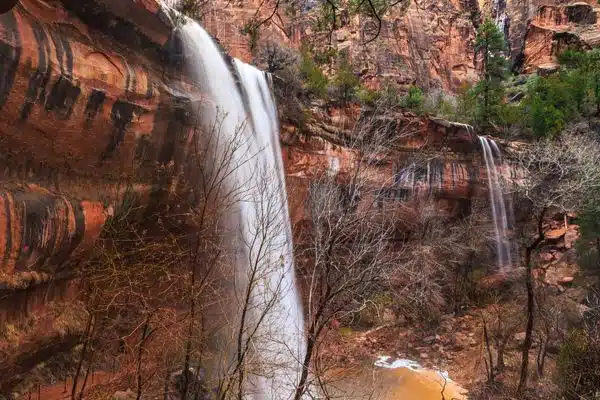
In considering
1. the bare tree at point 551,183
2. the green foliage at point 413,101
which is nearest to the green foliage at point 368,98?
the green foliage at point 413,101

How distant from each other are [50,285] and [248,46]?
24.6 meters

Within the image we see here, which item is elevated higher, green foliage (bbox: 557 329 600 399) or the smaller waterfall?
the smaller waterfall

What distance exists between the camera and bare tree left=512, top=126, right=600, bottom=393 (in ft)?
30.4

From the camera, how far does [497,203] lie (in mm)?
22875

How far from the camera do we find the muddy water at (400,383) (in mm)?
12165

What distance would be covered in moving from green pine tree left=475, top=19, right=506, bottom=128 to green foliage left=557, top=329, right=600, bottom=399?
64.4 ft

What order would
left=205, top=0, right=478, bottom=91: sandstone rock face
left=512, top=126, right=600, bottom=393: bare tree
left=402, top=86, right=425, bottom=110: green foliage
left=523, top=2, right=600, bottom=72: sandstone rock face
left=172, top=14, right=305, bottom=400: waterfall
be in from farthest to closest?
1. left=523, top=2, right=600, bottom=72: sandstone rock face
2. left=205, top=0, right=478, bottom=91: sandstone rock face
3. left=402, top=86, right=425, bottom=110: green foliage
4. left=172, top=14, right=305, bottom=400: waterfall
5. left=512, top=126, right=600, bottom=393: bare tree

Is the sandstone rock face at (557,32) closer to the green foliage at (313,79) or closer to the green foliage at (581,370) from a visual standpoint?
→ the green foliage at (313,79)

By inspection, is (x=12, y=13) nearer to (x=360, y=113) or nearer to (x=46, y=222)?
(x=46, y=222)

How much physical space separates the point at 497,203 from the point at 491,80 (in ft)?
34.3

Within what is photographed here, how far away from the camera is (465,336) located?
1683 cm

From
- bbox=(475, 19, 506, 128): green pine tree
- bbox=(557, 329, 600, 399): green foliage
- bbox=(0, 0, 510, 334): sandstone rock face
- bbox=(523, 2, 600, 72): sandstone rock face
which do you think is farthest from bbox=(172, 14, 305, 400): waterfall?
bbox=(523, 2, 600, 72): sandstone rock face

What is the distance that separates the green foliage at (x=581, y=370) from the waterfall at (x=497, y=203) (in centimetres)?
1357

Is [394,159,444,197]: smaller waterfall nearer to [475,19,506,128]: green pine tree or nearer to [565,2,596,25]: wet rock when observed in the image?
[475,19,506,128]: green pine tree
